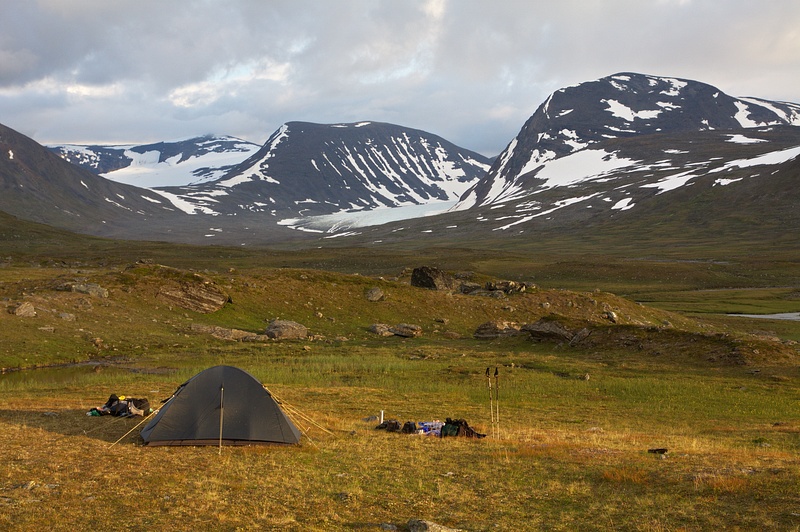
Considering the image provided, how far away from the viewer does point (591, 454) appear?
20.2 meters

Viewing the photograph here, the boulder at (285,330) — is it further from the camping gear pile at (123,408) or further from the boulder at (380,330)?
the camping gear pile at (123,408)

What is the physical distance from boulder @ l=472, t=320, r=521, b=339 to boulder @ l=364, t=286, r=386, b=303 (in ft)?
40.0

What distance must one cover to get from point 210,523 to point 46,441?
1019 cm

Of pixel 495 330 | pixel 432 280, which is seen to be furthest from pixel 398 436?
pixel 432 280

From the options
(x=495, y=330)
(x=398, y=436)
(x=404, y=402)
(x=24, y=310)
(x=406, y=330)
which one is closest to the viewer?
(x=398, y=436)

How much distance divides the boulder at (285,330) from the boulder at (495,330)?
53.7 ft

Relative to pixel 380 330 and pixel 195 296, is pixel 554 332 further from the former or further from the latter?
pixel 195 296

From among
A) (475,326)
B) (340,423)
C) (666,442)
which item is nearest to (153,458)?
(340,423)

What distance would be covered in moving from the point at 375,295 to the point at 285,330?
1466 cm

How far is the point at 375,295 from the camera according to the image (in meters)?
68.2

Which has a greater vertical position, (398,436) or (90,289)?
(90,289)

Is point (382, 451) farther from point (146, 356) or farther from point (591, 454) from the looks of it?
point (146, 356)

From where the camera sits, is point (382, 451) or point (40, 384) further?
point (40, 384)

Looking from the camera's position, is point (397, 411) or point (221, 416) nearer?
point (221, 416)
